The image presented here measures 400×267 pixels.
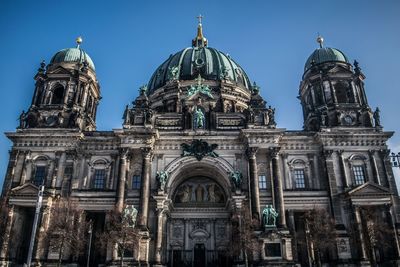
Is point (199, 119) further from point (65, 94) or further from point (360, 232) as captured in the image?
point (360, 232)

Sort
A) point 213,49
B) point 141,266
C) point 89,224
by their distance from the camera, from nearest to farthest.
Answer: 1. point 141,266
2. point 89,224
3. point 213,49

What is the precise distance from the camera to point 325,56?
145 feet

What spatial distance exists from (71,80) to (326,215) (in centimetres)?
3138

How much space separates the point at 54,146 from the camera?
124 ft

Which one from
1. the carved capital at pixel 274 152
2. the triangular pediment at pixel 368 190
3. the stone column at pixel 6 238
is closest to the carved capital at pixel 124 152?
the stone column at pixel 6 238

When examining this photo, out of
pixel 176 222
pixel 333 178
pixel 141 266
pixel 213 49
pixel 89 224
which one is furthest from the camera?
pixel 213 49

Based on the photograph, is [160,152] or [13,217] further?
[160,152]

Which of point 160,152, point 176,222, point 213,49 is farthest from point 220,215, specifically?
point 213,49

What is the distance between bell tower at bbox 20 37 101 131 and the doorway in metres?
18.5

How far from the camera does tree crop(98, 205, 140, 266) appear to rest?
30.5 m

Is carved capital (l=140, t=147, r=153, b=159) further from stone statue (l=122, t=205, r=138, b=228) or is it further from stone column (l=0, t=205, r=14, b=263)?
stone column (l=0, t=205, r=14, b=263)

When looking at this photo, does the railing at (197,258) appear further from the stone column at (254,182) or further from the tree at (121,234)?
the tree at (121,234)

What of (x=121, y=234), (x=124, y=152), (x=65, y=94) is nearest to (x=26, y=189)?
(x=124, y=152)

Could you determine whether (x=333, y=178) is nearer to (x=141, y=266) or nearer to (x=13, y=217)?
(x=141, y=266)
